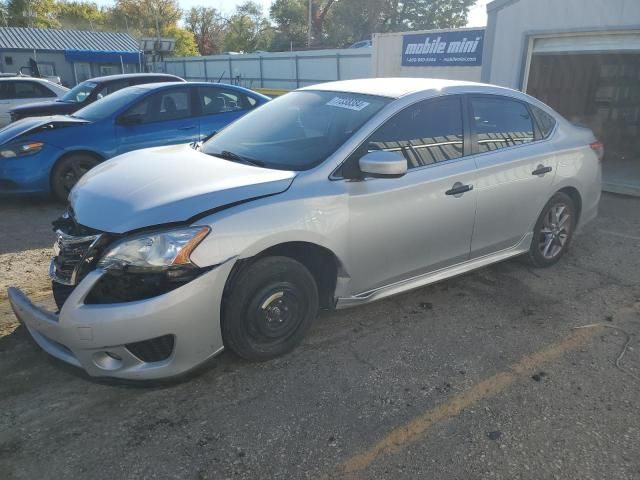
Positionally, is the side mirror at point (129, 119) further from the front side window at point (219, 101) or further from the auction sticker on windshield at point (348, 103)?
the auction sticker on windshield at point (348, 103)

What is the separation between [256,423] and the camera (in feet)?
8.68

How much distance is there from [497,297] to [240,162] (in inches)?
93.0

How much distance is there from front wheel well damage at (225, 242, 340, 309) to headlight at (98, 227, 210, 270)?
0.41 meters

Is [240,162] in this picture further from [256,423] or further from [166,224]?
[256,423]

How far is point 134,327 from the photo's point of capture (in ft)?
8.28

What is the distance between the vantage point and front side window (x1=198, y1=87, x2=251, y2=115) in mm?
7516

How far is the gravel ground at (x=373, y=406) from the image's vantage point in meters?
2.38

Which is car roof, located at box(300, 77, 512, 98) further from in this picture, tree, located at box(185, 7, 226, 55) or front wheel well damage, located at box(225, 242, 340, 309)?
tree, located at box(185, 7, 226, 55)

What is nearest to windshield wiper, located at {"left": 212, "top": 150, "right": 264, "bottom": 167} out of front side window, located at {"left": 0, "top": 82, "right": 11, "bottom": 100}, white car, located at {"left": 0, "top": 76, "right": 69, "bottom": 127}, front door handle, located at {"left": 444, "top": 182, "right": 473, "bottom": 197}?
front door handle, located at {"left": 444, "top": 182, "right": 473, "bottom": 197}

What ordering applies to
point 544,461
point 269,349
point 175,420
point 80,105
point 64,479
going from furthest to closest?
point 80,105
point 269,349
point 175,420
point 544,461
point 64,479

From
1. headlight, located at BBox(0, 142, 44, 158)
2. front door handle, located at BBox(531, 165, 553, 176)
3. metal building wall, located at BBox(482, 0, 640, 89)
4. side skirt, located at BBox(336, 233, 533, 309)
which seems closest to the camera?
side skirt, located at BBox(336, 233, 533, 309)

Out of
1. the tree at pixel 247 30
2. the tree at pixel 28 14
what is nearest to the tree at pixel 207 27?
the tree at pixel 247 30

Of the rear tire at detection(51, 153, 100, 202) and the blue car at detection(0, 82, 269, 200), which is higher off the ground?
the blue car at detection(0, 82, 269, 200)

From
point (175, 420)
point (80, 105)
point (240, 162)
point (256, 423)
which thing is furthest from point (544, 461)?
point (80, 105)
